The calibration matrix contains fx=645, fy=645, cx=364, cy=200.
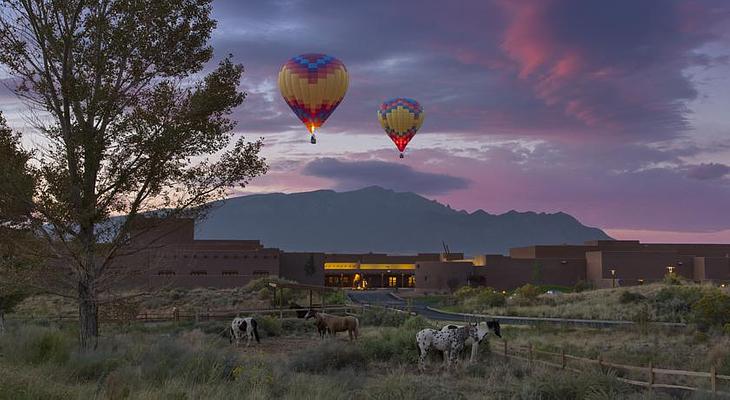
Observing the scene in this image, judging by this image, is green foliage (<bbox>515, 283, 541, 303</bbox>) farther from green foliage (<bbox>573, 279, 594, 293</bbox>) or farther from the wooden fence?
the wooden fence

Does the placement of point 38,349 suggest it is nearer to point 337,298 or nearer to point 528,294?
point 337,298

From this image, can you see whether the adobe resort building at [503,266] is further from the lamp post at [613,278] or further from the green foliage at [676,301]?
the green foliage at [676,301]

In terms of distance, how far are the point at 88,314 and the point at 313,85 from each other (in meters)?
40.2

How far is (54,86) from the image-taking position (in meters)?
16.2

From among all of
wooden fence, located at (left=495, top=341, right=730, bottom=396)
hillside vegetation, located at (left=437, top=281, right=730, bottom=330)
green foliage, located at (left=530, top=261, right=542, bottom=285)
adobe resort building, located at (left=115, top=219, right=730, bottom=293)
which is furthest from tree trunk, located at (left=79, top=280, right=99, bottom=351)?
green foliage, located at (left=530, top=261, right=542, bottom=285)

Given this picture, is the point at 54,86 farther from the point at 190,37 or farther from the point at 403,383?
the point at 403,383

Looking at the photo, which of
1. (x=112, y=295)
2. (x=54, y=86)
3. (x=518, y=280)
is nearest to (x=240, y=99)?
(x=54, y=86)

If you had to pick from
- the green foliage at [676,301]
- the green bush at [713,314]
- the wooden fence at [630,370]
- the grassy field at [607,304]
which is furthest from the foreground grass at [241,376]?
the grassy field at [607,304]

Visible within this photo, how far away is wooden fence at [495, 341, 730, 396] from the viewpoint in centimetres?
1834

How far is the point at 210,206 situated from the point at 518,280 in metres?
86.7

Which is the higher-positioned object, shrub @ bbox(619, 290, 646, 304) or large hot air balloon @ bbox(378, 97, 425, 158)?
large hot air balloon @ bbox(378, 97, 425, 158)

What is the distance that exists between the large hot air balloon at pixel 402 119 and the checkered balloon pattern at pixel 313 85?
16.7 m

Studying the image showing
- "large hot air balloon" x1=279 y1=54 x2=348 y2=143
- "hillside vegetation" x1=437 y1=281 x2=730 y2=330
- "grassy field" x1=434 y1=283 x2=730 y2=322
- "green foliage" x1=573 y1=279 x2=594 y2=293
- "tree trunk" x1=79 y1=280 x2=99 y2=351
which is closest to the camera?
"tree trunk" x1=79 y1=280 x2=99 y2=351

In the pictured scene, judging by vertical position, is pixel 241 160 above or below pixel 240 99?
below
